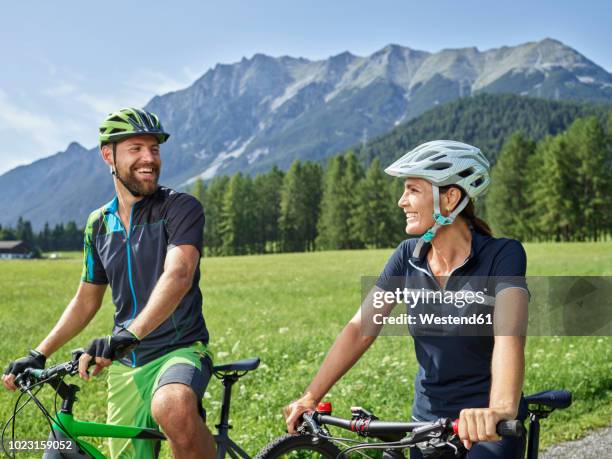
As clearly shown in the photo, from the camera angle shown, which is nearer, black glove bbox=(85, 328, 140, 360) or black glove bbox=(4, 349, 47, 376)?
black glove bbox=(85, 328, 140, 360)

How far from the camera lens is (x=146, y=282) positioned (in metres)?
4.26

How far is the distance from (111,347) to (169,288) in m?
0.62

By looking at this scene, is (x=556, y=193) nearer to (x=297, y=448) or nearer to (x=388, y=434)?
(x=297, y=448)

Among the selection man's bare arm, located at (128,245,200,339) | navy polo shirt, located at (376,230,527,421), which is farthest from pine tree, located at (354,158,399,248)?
navy polo shirt, located at (376,230,527,421)

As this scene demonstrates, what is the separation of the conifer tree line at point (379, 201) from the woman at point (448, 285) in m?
83.9

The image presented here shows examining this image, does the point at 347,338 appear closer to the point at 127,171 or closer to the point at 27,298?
the point at 127,171

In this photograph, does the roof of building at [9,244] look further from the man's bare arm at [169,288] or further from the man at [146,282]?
the man's bare arm at [169,288]

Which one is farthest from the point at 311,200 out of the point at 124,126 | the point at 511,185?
the point at 124,126

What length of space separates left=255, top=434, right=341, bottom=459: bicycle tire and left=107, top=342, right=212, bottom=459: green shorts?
0.63 m

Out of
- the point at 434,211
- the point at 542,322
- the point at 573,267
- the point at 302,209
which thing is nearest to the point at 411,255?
the point at 434,211

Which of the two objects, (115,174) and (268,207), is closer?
(115,174)

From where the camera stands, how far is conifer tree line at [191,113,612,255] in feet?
273

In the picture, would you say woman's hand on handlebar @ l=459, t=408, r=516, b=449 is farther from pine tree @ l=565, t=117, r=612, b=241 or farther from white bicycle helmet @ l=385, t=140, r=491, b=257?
pine tree @ l=565, t=117, r=612, b=241

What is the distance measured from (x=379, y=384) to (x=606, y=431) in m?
3.18
